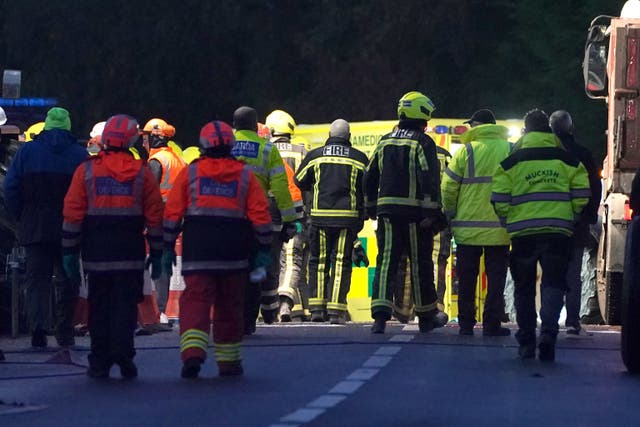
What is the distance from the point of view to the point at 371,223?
25.4 m

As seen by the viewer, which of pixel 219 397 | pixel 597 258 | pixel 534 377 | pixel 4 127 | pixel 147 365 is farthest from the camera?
pixel 597 258

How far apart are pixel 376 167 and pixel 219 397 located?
666 cm

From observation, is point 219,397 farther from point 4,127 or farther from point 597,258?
point 597,258

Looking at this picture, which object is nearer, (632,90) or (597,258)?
(632,90)

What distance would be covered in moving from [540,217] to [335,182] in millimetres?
5504

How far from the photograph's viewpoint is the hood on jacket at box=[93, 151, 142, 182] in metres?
15.8

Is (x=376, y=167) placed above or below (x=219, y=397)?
above

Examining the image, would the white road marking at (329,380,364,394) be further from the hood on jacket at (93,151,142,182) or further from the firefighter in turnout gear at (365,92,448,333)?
the firefighter in turnout gear at (365,92,448,333)

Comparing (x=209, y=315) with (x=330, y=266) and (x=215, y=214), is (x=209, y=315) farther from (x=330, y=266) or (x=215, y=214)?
(x=330, y=266)

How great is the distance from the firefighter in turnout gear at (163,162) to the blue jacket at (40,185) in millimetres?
3867

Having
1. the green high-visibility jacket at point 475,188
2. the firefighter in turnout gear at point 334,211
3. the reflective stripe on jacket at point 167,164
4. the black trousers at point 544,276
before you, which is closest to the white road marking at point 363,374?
the black trousers at point 544,276

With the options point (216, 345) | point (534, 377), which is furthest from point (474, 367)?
point (216, 345)

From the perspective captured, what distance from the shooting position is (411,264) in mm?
20109

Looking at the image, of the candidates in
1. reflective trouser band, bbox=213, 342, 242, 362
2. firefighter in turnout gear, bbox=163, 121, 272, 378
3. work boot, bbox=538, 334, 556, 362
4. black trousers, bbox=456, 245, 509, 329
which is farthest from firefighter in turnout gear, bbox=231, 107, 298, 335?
reflective trouser band, bbox=213, 342, 242, 362
